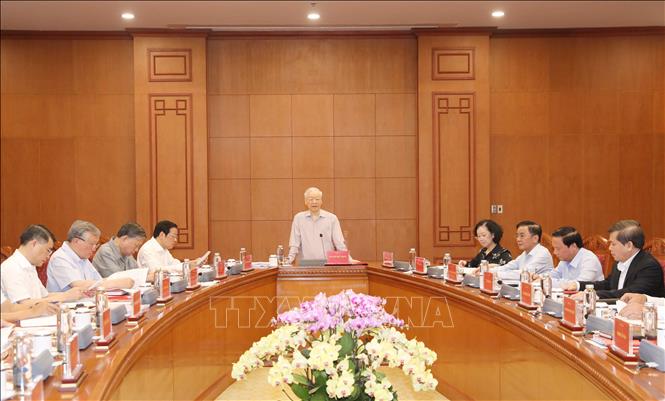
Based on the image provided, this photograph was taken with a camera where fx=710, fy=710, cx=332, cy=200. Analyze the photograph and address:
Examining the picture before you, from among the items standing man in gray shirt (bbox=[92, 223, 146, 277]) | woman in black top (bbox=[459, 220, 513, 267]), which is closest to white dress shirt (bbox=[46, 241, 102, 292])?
standing man in gray shirt (bbox=[92, 223, 146, 277])

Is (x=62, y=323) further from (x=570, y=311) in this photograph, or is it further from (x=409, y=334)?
(x=409, y=334)

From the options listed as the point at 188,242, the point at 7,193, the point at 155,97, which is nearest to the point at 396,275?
the point at 188,242

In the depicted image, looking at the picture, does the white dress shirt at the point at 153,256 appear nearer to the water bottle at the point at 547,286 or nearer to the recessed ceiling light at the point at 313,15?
the water bottle at the point at 547,286

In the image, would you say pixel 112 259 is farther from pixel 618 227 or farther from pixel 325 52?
pixel 325 52

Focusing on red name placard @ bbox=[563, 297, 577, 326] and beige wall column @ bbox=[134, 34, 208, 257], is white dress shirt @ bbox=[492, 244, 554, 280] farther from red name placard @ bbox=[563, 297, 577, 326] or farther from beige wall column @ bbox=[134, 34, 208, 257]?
beige wall column @ bbox=[134, 34, 208, 257]

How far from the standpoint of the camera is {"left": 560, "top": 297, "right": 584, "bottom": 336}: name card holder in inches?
109

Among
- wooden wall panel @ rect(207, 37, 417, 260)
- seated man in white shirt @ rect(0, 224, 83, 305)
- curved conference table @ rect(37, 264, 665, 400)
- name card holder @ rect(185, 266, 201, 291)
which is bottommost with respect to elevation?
curved conference table @ rect(37, 264, 665, 400)

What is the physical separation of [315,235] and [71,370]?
13.8 feet

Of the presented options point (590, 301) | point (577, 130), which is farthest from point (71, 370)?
point (577, 130)

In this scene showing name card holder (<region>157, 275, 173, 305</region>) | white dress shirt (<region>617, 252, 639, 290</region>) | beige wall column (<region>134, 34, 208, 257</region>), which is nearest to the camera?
name card holder (<region>157, 275, 173, 305</region>)

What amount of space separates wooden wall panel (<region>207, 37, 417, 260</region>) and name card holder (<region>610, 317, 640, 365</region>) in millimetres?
5973

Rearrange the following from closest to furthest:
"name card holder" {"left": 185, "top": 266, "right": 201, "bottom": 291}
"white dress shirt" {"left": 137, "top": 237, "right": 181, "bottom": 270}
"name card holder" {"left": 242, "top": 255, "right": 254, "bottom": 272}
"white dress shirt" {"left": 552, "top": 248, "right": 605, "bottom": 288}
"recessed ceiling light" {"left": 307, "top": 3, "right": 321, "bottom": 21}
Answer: "name card holder" {"left": 185, "top": 266, "right": 201, "bottom": 291} → "white dress shirt" {"left": 552, "top": 248, "right": 605, "bottom": 288} → "white dress shirt" {"left": 137, "top": 237, "right": 181, "bottom": 270} → "name card holder" {"left": 242, "top": 255, "right": 254, "bottom": 272} → "recessed ceiling light" {"left": 307, "top": 3, "right": 321, "bottom": 21}

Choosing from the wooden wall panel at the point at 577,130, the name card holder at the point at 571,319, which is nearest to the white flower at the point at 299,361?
the name card holder at the point at 571,319

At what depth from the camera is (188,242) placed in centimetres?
804
